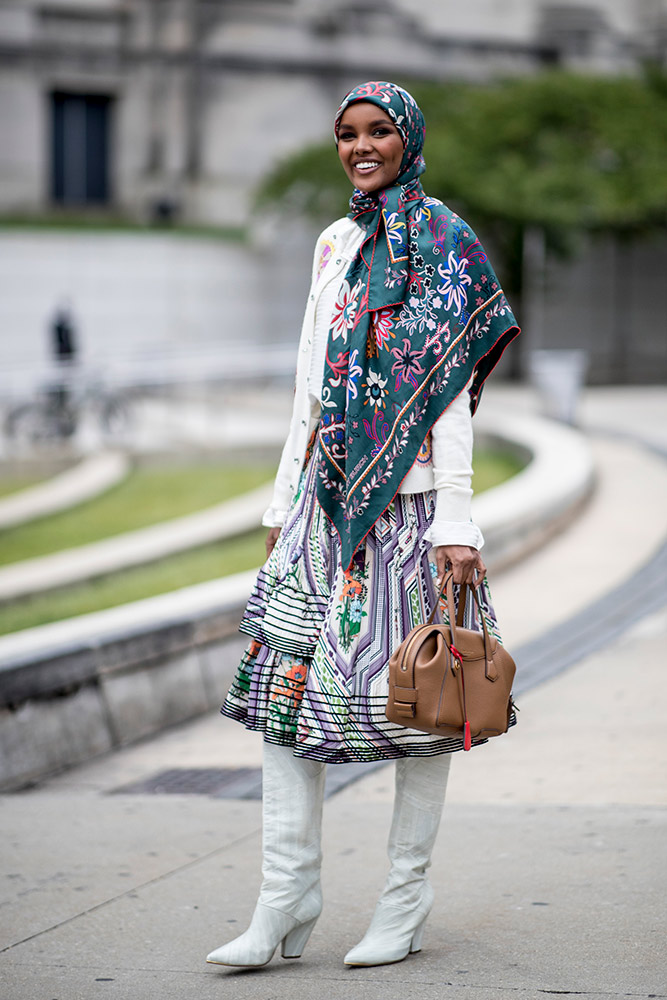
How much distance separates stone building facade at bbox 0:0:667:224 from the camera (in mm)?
37219

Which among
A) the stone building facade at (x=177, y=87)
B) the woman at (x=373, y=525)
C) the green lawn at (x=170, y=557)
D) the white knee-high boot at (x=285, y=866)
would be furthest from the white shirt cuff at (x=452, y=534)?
the stone building facade at (x=177, y=87)

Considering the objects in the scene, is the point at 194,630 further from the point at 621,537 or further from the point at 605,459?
the point at 605,459

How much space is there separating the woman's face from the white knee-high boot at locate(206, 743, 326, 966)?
1394 millimetres

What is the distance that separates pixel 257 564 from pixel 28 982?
21.4 feet

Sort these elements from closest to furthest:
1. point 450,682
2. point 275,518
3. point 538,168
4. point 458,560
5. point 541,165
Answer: point 450,682
point 458,560
point 275,518
point 538,168
point 541,165

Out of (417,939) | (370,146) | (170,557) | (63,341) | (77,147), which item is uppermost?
(77,147)

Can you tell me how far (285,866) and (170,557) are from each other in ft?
23.4

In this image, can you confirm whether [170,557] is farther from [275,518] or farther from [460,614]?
[460,614]

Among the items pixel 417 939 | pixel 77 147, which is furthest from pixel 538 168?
pixel 417 939

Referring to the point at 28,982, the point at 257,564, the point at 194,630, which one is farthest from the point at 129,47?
the point at 28,982

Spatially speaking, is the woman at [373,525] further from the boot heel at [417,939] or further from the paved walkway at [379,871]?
the paved walkway at [379,871]

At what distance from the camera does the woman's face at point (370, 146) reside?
126 inches

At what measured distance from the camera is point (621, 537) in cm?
977

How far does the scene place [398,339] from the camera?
318cm
